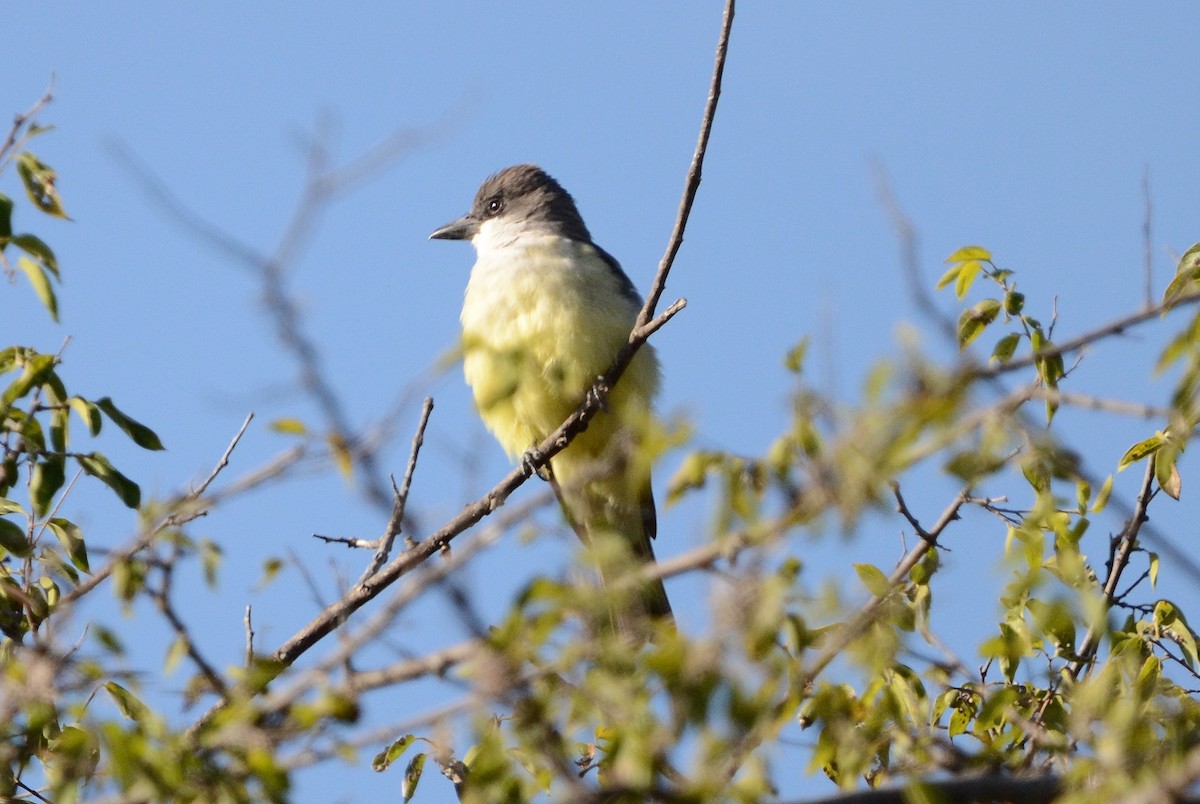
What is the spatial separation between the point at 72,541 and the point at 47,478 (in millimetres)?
265

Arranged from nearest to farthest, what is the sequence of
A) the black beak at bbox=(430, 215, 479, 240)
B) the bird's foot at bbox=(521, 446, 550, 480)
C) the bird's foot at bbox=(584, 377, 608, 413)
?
the bird's foot at bbox=(584, 377, 608, 413) → the bird's foot at bbox=(521, 446, 550, 480) → the black beak at bbox=(430, 215, 479, 240)

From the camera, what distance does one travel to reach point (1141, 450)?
384 cm

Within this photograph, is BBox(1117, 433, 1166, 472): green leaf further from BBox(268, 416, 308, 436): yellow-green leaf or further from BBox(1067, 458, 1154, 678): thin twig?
BBox(268, 416, 308, 436): yellow-green leaf

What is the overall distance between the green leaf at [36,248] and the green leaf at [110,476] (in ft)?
1.73

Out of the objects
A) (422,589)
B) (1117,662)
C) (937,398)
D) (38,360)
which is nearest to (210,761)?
(422,589)

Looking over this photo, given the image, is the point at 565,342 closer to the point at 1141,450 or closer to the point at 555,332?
the point at 555,332

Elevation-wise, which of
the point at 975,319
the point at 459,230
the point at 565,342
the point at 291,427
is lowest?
the point at 291,427

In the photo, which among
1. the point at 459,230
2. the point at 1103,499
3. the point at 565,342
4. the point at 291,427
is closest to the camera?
the point at 291,427

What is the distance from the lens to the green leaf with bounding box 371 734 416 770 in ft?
12.9

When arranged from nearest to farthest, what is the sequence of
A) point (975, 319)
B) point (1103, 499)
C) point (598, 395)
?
point (1103, 499) < point (975, 319) < point (598, 395)

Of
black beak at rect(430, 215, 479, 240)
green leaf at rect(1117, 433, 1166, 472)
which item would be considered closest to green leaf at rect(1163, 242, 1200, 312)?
green leaf at rect(1117, 433, 1166, 472)

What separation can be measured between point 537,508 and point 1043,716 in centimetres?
211

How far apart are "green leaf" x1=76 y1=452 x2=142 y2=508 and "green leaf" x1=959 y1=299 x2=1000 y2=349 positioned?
7.68 ft

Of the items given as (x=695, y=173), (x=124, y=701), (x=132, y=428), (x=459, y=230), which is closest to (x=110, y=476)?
(x=132, y=428)
